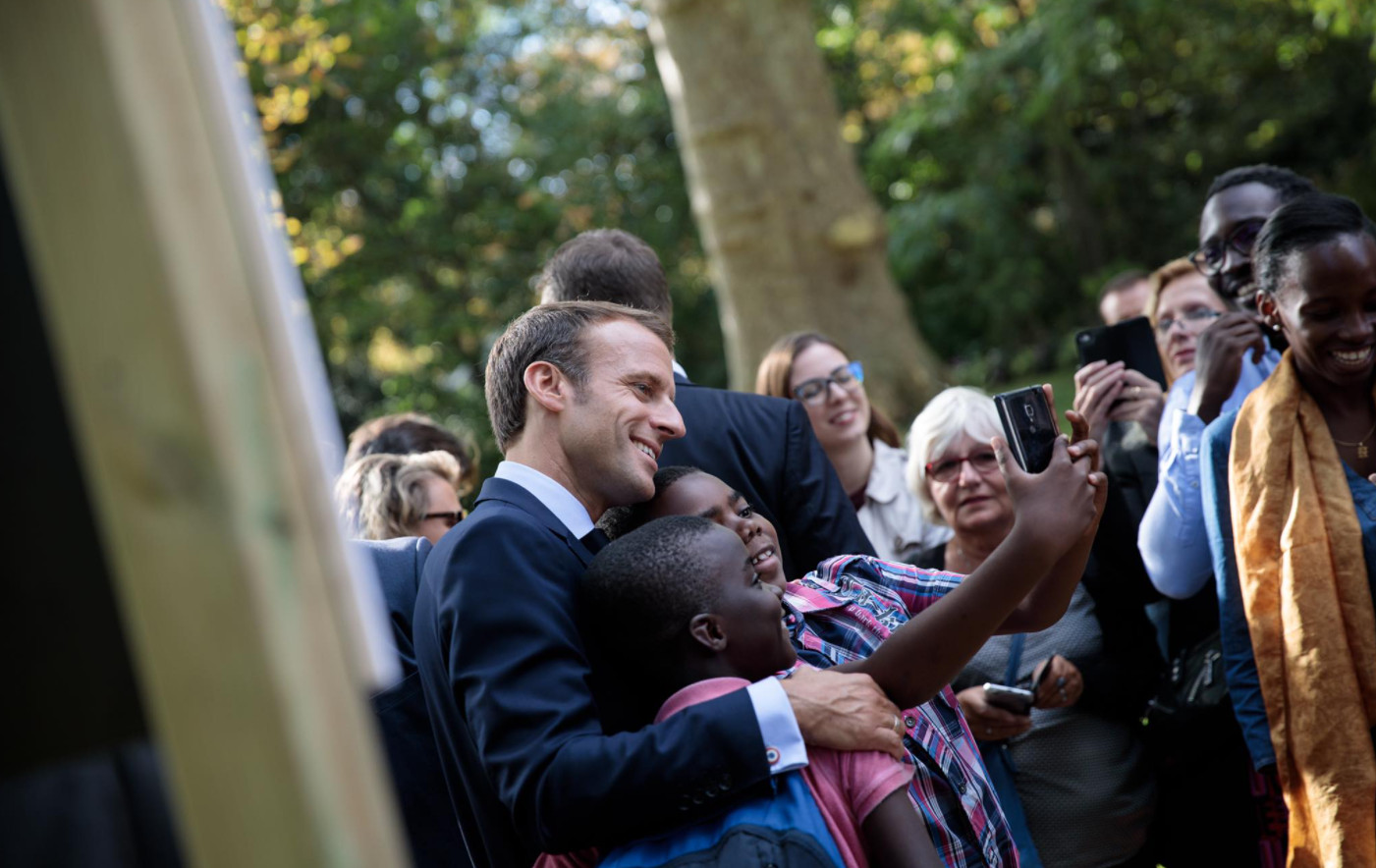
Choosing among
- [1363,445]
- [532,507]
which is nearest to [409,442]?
[532,507]

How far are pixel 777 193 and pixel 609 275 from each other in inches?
224

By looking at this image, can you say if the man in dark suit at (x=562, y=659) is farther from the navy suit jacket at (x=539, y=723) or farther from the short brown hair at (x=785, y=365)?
the short brown hair at (x=785, y=365)

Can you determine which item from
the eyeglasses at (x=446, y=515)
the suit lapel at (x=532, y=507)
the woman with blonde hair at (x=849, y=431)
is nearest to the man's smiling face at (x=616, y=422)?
the suit lapel at (x=532, y=507)

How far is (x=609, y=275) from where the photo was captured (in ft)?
11.2

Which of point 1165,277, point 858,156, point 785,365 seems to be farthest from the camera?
point 858,156

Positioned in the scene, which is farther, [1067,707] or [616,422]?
[1067,707]

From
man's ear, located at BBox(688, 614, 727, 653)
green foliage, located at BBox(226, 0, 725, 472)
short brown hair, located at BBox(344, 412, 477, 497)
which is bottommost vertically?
man's ear, located at BBox(688, 614, 727, 653)

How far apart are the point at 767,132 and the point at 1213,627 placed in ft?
19.8

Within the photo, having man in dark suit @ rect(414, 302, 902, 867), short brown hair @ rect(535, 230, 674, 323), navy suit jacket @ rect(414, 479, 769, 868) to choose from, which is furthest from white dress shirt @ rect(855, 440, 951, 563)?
navy suit jacket @ rect(414, 479, 769, 868)

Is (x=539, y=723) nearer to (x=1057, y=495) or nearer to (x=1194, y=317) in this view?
(x=1057, y=495)

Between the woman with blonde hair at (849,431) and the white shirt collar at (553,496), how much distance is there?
2119mm

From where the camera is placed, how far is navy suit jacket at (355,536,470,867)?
2953 mm

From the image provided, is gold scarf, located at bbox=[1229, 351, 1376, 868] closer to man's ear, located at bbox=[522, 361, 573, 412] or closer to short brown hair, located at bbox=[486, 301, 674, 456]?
short brown hair, located at bbox=[486, 301, 674, 456]

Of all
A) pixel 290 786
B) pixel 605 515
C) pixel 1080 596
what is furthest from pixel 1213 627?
pixel 290 786
